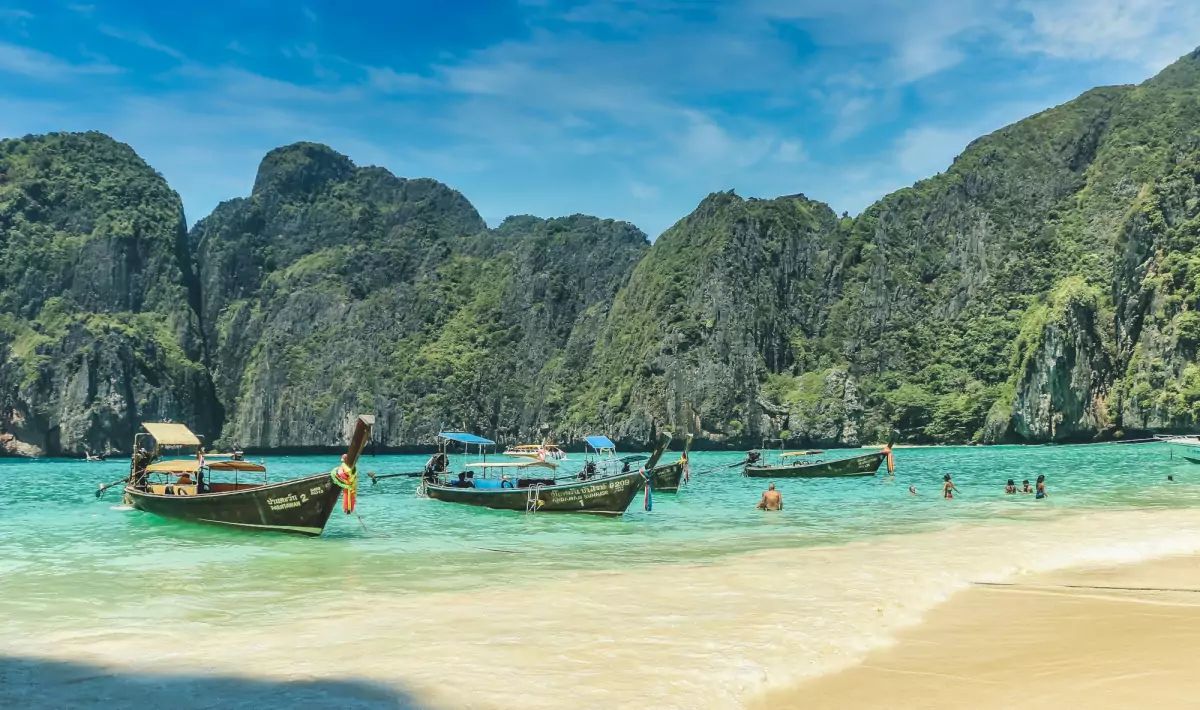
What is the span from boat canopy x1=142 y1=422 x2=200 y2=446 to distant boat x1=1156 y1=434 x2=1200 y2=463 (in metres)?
53.2

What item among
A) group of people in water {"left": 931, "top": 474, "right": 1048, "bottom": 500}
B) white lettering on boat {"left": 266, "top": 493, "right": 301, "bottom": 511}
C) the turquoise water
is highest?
white lettering on boat {"left": 266, "top": 493, "right": 301, "bottom": 511}

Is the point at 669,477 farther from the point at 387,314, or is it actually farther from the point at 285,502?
the point at 387,314

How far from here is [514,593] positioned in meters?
12.5

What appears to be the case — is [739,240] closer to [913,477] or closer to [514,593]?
[913,477]

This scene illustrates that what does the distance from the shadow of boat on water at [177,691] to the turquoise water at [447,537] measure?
5158 millimetres

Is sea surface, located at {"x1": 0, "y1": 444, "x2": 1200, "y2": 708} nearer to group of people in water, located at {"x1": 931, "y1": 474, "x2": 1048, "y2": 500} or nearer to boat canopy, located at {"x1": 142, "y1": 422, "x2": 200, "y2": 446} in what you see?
group of people in water, located at {"x1": 931, "y1": 474, "x2": 1048, "y2": 500}

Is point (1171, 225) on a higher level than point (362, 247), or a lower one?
lower

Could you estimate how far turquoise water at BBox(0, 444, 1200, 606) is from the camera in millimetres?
14837

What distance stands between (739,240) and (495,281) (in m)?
60.5

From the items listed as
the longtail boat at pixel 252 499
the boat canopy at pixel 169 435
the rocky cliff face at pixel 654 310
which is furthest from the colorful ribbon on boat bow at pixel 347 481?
the rocky cliff face at pixel 654 310

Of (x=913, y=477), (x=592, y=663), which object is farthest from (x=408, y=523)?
(x=913, y=477)

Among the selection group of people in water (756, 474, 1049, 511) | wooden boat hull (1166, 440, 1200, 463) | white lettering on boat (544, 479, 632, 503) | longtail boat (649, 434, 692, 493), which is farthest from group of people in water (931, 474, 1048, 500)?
wooden boat hull (1166, 440, 1200, 463)

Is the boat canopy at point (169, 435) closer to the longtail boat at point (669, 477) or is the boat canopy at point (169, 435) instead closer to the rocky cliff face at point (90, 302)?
the longtail boat at point (669, 477)

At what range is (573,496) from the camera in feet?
87.4
